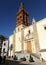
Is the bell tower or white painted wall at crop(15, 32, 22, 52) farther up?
the bell tower

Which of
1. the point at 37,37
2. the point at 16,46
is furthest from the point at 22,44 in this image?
the point at 37,37

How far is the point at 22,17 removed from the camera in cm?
3578

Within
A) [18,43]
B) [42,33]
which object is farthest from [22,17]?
[42,33]

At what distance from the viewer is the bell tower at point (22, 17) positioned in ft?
117

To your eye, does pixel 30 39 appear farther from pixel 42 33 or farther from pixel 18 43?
pixel 18 43

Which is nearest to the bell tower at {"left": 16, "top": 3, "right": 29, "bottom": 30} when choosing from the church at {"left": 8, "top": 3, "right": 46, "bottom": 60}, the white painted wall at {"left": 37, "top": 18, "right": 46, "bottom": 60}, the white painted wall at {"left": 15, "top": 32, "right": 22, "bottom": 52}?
the church at {"left": 8, "top": 3, "right": 46, "bottom": 60}

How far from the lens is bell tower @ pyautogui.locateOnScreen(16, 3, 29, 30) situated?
1402 inches

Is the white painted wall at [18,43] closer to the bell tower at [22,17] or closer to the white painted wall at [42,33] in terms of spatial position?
the bell tower at [22,17]

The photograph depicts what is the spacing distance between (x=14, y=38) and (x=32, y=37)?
7568mm

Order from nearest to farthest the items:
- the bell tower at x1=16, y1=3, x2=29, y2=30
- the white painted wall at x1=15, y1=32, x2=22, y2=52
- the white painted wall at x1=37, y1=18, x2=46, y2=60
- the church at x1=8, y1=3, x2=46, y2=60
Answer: the white painted wall at x1=37, y1=18, x2=46, y2=60 < the church at x1=8, y1=3, x2=46, y2=60 < the white painted wall at x1=15, y1=32, x2=22, y2=52 < the bell tower at x1=16, y1=3, x2=29, y2=30

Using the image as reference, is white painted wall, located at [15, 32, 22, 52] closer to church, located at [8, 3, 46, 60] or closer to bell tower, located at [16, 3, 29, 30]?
church, located at [8, 3, 46, 60]

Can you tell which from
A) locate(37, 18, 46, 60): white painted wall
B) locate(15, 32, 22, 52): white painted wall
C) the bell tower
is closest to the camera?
locate(37, 18, 46, 60): white painted wall

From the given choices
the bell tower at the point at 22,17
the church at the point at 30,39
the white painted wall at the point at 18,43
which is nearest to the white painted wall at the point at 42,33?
the church at the point at 30,39

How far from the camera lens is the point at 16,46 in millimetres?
31141
